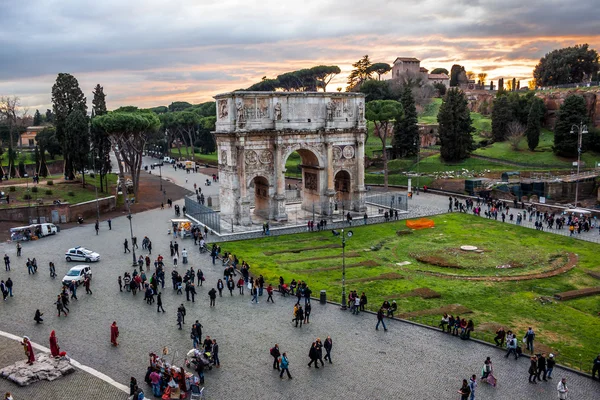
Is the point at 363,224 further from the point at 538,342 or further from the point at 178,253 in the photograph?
the point at 538,342

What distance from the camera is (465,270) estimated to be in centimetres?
3328

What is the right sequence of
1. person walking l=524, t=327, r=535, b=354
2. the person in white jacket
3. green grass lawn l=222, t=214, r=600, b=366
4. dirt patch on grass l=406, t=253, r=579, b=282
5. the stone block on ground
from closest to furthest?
the person in white jacket → the stone block on ground → person walking l=524, t=327, r=535, b=354 → green grass lawn l=222, t=214, r=600, b=366 → dirt patch on grass l=406, t=253, r=579, b=282

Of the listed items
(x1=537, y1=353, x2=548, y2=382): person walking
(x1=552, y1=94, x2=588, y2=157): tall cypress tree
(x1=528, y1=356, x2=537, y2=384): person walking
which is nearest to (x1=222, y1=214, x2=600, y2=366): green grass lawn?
(x1=537, y1=353, x2=548, y2=382): person walking

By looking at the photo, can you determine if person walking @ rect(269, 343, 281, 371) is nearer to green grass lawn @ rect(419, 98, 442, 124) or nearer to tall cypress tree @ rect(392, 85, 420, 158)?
tall cypress tree @ rect(392, 85, 420, 158)

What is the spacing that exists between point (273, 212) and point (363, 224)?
8.43 metres

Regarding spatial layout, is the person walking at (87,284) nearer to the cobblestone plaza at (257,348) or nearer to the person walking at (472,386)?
the cobblestone plaza at (257,348)

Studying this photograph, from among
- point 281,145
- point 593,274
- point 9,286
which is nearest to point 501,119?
point 281,145

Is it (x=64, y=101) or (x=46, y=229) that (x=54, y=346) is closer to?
(x=46, y=229)

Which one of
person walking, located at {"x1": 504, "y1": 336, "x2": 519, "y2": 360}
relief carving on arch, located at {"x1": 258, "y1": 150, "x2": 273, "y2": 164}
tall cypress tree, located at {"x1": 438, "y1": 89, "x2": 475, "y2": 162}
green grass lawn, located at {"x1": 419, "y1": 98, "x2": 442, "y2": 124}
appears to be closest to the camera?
person walking, located at {"x1": 504, "y1": 336, "x2": 519, "y2": 360}

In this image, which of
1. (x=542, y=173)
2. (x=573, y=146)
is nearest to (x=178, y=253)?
(x=542, y=173)

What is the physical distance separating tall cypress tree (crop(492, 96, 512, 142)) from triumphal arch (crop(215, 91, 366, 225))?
39.6 meters

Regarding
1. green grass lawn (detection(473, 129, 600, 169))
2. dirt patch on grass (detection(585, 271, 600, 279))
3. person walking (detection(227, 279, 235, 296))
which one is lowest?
dirt patch on grass (detection(585, 271, 600, 279))

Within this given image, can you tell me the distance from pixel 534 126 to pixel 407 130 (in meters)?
17.5

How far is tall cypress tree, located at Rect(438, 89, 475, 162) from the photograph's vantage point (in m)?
71.3
